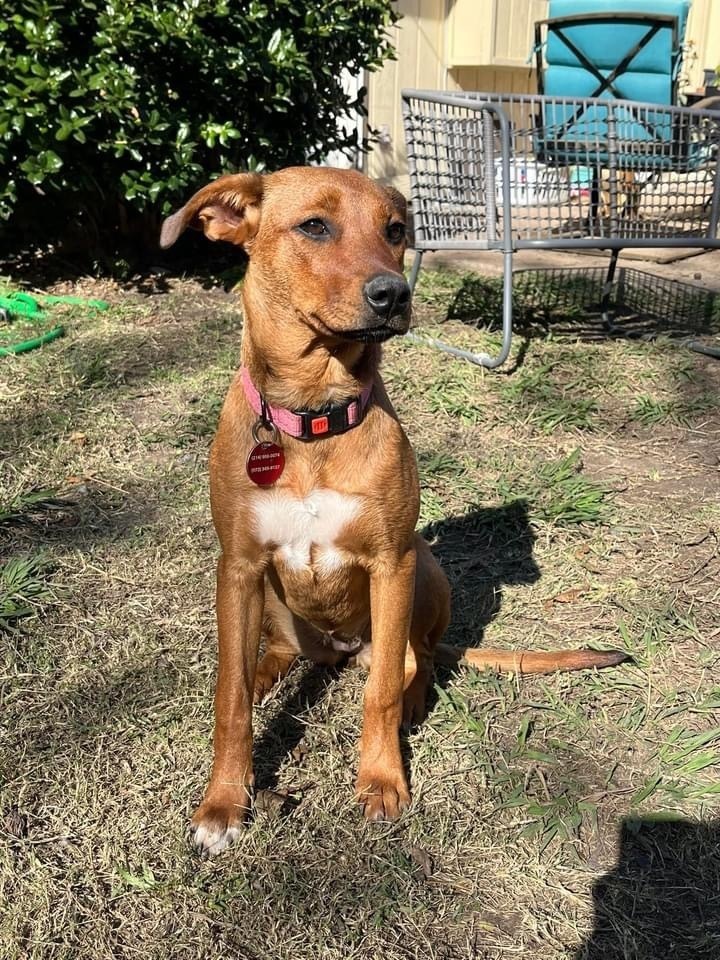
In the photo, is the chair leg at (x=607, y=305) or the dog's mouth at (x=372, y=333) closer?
the dog's mouth at (x=372, y=333)

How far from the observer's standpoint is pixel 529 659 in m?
2.69

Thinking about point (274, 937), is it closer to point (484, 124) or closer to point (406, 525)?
point (406, 525)

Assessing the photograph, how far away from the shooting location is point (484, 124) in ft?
15.5

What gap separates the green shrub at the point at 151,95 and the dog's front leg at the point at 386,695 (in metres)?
3.34

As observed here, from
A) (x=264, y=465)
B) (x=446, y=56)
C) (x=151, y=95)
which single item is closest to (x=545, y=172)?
(x=151, y=95)

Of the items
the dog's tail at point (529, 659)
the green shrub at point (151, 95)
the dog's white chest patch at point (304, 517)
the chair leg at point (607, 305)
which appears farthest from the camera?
the chair leg at point (607, 305)

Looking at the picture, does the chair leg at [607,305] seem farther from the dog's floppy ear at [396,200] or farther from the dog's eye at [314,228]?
the dog's eye at [314,228]

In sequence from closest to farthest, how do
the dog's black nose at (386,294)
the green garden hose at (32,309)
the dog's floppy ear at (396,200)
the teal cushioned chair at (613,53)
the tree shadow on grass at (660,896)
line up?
1. the tree shadow on grass at (660,896)
2. the dog's black nose at (386,294)
3. the dog's floppy ear at (396,200)
4. the green garden hose at (32,309)
5. the teal cushioned chair at (613,53)

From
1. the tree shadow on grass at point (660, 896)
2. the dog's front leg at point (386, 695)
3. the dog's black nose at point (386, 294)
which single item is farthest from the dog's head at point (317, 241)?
the tree shadow on grass at point (660, 896)

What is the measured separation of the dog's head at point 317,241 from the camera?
2049mm

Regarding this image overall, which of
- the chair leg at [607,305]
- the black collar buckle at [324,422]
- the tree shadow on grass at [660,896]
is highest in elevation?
the black collar buckle at [324,422]

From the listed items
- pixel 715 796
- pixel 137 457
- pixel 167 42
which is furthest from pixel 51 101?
pixel 715 796

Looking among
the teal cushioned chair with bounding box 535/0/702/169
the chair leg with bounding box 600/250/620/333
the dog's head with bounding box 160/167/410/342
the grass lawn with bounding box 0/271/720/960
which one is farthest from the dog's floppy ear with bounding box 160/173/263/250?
the chair leg with bounding box 600/250/620/333

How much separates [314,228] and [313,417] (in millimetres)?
467
